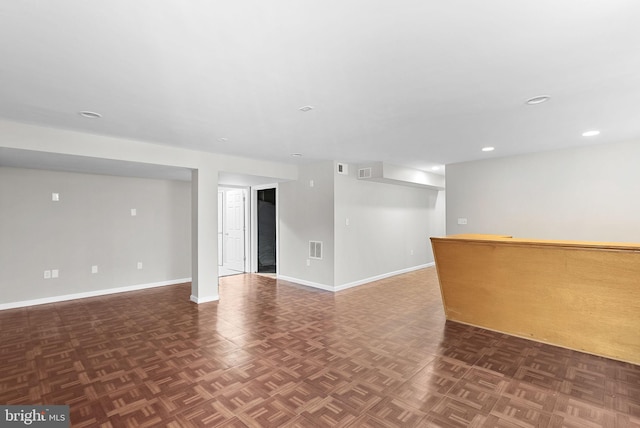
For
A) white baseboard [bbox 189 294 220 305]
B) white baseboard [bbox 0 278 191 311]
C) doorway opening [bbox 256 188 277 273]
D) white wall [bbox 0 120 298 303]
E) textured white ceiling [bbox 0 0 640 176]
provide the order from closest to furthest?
1. textured white ceiling [bbox 0 0 640 176]
2. white wall [bbox 0 120 298 303]
3. white baseboard [bbox 0 278 191 311]
4. white baseboard [bbox 189 294 220 305]
5. doorway opening [bbox 256 188 277 273]

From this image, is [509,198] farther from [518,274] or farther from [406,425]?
[406,425]

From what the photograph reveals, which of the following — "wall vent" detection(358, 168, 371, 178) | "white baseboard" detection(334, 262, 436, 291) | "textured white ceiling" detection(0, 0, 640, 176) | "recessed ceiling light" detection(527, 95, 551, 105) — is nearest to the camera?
"textured white ceiling" detection(0, 0, 640, 176)

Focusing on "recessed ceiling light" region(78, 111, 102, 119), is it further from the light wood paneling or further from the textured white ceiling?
the light wood paneling

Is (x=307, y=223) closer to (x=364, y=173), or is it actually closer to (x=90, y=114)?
(x=364, y=173)

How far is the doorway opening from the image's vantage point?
6980mm

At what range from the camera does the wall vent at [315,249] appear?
5652 millimetres

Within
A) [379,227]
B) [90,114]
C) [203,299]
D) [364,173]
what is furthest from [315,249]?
[90,114]

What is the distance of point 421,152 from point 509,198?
72.9 inches

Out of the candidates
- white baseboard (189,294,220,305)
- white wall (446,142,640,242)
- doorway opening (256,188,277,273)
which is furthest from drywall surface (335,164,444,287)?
white baseboard (189,294,220,305)

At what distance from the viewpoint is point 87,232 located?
16.7ft

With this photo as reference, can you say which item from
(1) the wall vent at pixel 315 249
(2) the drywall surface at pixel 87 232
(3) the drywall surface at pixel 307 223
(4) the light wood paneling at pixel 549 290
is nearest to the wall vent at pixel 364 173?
(3) the drywall surface at pixel 307 223
